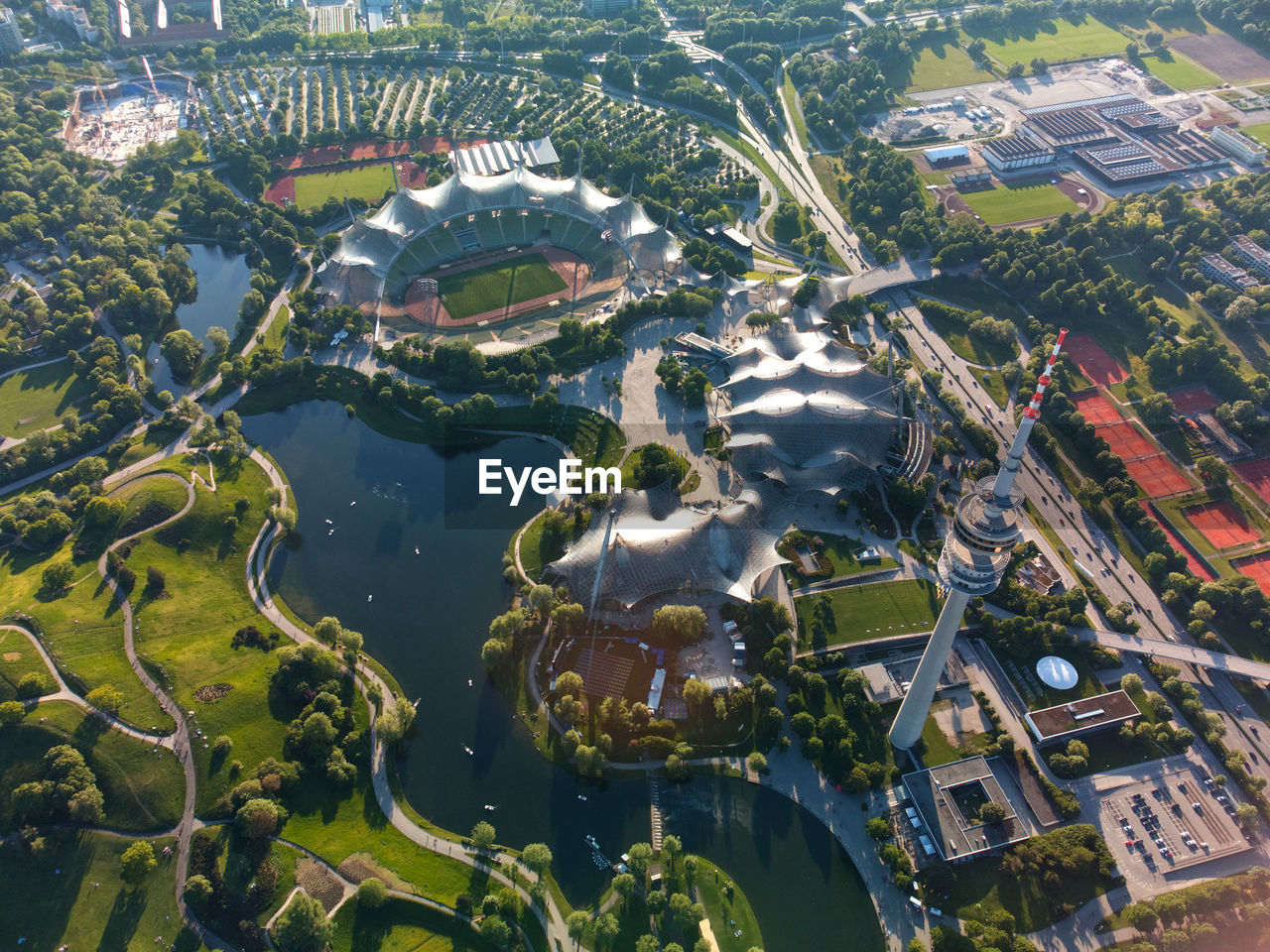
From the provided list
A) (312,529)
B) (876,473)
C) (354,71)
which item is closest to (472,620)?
(312,529)

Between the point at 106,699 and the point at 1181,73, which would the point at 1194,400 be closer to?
the point at 1181,73

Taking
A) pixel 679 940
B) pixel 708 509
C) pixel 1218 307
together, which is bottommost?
pixel 679 940

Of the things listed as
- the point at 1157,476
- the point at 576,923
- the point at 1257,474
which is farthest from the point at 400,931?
the point at 1257,474

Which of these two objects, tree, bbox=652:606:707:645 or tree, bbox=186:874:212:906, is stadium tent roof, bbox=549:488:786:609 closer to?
tree, bbox=652:606:707:645

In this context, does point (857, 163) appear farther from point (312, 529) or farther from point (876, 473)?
point (312, 529)

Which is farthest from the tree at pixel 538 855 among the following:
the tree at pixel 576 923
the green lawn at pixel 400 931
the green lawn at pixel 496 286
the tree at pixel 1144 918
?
the green lawn at pixel 496 286
